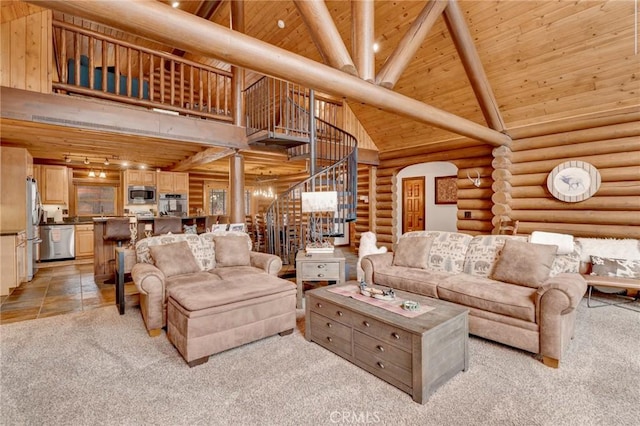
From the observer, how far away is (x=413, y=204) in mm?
8805

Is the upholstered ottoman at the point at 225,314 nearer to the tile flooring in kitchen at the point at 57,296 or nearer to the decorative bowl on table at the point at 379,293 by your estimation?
the decorative bowl on table at the point at 379,293

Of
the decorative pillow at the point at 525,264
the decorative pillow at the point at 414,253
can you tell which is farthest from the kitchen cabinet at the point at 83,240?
the decorative pillow at the point at 525,264

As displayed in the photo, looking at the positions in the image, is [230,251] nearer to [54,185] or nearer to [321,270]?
[321,270]

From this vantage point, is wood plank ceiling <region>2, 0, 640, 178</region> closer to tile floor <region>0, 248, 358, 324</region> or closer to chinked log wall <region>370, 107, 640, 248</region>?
chinked log wall <region>370, 107, 640, 248</region>

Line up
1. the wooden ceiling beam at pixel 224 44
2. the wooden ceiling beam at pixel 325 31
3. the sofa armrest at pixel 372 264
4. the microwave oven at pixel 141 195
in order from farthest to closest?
the microwave oven at pixel 141 195 → the sofa armrest at pixel 372 264 → the wooden ceiling beam at pixel 325 31 → the wooden ceiling beam at pixel 224 44

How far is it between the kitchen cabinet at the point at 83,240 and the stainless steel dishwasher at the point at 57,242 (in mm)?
92

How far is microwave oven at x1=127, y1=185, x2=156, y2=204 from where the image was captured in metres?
7.70

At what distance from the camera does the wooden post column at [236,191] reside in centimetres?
541

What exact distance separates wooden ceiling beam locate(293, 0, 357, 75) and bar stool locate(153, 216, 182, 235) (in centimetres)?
443

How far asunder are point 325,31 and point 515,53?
3.34 meters

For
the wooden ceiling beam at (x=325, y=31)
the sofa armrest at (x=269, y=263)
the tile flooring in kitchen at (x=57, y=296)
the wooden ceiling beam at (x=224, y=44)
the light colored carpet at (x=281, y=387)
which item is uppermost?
the wooden ceiling beam at (x=325, y=31)

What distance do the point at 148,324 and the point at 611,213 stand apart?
6310 mm

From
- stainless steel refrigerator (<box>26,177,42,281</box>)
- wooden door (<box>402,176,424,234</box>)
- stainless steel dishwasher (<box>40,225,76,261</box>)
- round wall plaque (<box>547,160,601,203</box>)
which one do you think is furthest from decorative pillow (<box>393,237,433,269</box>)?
stainless steel dishwasher (<box>40,225,76,261</box>)

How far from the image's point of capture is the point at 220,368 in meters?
2.46
